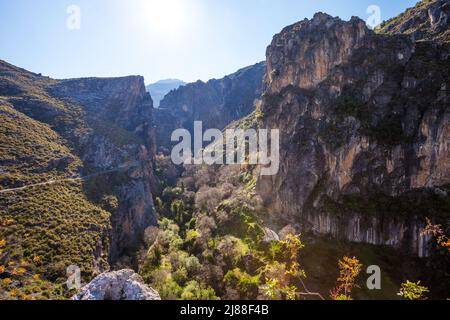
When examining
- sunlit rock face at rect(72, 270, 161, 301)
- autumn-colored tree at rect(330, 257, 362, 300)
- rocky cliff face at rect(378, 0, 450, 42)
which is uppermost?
rocky cliff face at rect(378, 0, 450, 42)

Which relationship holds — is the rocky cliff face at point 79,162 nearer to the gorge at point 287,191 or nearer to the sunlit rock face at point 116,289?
the gorge at point 287,191

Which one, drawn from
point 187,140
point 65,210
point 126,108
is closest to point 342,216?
point 65,210

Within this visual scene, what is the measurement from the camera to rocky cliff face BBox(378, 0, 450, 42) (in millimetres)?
66188

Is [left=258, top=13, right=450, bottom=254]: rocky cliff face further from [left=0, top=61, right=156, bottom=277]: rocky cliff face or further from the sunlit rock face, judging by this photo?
the sunlit rock face

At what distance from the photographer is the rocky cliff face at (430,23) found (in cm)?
6619

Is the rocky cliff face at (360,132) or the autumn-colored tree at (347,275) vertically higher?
the rocky cliff face at (360,132)

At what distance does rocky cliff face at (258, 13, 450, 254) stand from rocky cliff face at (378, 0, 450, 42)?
7184mm

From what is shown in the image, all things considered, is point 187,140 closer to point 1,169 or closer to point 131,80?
point 131,80

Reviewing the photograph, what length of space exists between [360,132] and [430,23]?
1489 inches

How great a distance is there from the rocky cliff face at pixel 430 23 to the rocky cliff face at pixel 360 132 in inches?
283

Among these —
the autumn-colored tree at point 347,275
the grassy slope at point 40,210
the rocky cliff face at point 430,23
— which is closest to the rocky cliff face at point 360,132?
the rocky cliff face at point 430,23

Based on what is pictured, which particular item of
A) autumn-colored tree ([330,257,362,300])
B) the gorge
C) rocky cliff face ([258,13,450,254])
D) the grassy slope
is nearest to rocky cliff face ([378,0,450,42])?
the gorge

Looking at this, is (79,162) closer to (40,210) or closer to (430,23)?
(40,210)

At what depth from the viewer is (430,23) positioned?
7212cm
